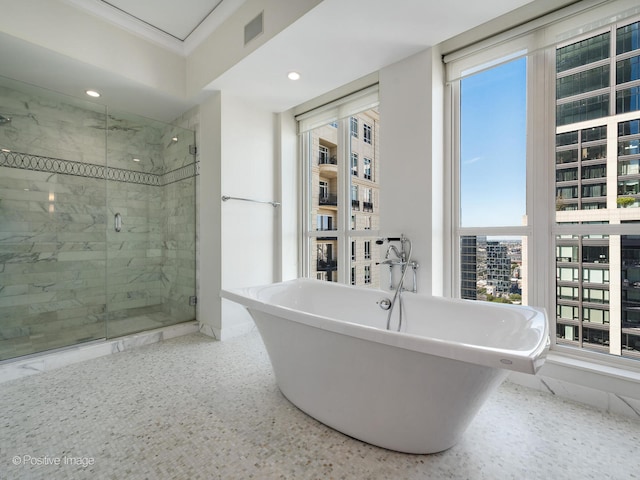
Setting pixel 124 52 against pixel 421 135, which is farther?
pixel 124 52

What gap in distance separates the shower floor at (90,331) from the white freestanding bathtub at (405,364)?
60.6 inches

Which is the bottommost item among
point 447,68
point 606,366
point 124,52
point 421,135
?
point 606,366

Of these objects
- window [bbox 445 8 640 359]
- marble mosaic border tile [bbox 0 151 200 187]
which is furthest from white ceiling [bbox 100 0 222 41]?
window [bbox 445 8 640 359]

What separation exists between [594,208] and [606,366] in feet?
2.94

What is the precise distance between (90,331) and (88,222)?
3.30 feet

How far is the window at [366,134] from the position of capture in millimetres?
2924

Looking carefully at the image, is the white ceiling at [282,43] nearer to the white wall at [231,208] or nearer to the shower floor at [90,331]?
the white wall at [231,208]

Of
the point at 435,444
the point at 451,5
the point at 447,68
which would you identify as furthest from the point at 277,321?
the point at 447,68

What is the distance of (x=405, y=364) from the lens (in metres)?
1.17

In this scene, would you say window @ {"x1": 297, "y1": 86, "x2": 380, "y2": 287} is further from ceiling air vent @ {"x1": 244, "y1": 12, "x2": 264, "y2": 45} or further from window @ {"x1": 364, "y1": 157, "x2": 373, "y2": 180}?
ceiling air vent @ {"x1": 244, "y1": 12, "x2": 264, "y2": 45}

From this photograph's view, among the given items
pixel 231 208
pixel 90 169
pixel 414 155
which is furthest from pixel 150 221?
pixel 414 155

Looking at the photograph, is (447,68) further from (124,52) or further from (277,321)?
(124,52)

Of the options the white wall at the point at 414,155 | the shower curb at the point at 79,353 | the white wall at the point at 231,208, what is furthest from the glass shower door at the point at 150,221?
the white wall at the point at 414,155

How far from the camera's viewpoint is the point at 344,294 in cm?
221
